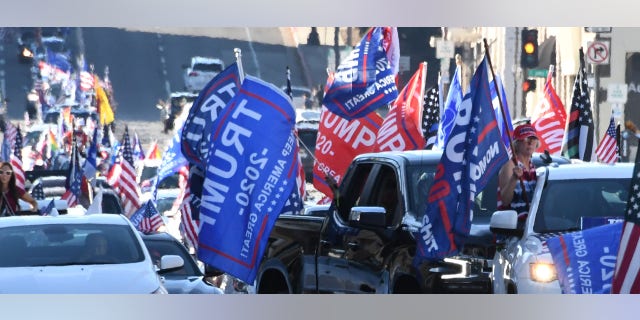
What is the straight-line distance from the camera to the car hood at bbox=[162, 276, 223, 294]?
1571 centimetres

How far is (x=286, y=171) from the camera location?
551 inches

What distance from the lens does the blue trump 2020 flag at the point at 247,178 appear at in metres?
13.7

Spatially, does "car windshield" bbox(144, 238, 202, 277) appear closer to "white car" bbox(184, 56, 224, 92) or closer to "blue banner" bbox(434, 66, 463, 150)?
"blue banner" bbox(434, 66, 463, 150)

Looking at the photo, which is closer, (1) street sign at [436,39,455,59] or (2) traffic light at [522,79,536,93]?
(2) traffic light at [522,79,536,93]

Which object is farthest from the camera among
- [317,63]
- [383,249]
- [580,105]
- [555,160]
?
[317,63]

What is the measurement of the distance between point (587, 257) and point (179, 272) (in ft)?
21.8

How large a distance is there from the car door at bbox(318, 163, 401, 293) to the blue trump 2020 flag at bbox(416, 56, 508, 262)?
37cm

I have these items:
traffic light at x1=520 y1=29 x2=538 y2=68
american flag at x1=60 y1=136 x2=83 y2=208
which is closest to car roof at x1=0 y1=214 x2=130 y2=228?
traffic light at x1=520 y1=29 x2=538 y2=68

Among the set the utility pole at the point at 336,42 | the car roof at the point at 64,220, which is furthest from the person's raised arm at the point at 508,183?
the utility pole at the point at 336,42

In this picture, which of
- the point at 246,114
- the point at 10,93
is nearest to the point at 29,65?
the point at 10,93

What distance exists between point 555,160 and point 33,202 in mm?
7450

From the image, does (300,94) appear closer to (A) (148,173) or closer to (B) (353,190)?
(A) (148,173)

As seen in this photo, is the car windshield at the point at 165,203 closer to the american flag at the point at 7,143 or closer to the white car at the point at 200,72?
the american flag at the point at 7,143

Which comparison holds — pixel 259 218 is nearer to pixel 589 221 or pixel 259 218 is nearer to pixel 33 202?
pixel 589 221
